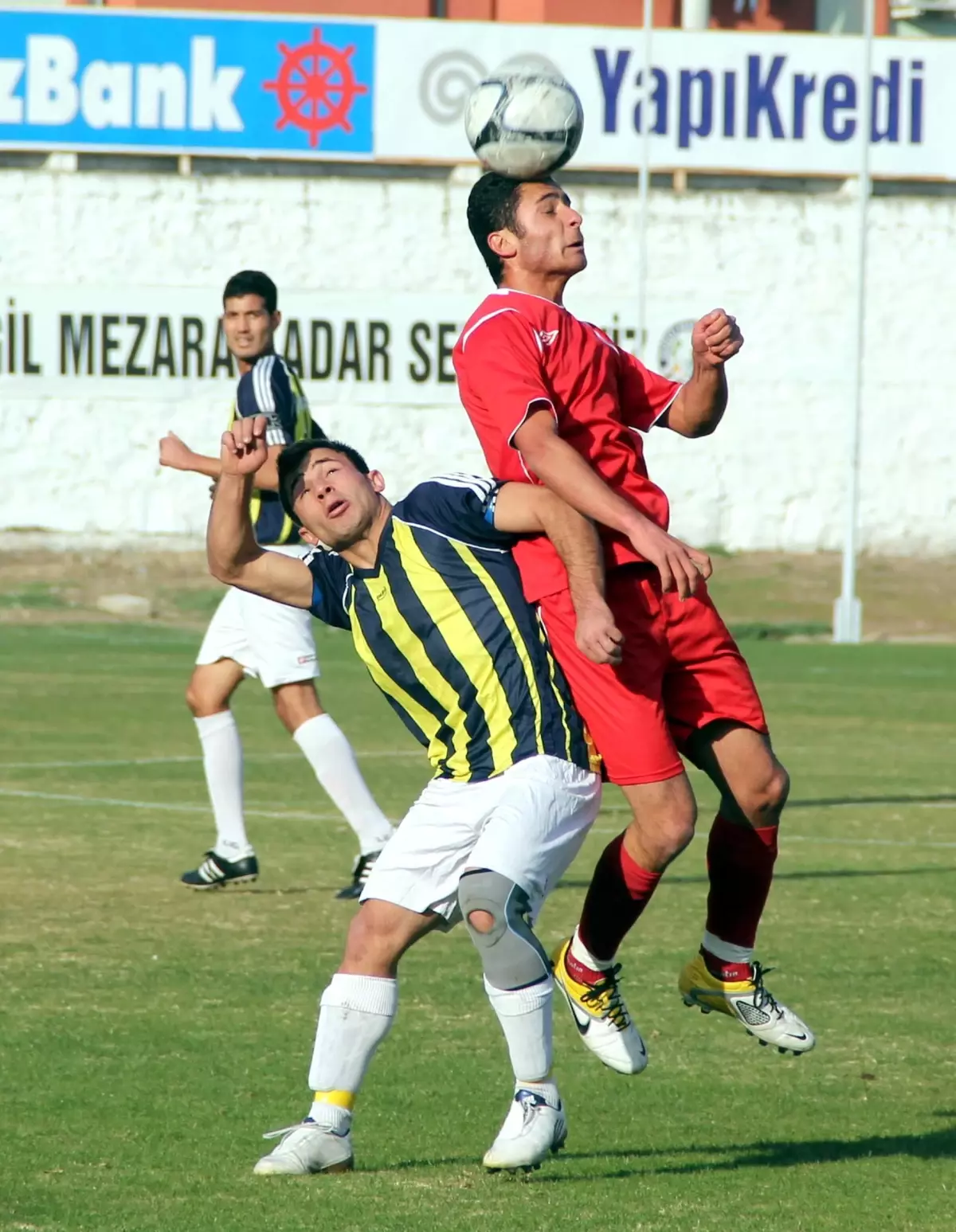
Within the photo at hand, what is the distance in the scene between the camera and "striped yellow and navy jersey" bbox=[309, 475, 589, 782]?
5.27m

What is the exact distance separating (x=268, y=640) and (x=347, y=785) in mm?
685

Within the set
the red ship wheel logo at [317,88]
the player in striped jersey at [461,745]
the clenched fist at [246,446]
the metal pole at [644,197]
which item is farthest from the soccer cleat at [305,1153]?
the red ship wheel logo at [317,88]

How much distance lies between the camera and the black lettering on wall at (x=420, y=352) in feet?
103

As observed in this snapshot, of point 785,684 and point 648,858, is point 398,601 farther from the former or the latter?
point 785,684

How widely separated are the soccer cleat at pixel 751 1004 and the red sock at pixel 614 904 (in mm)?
249

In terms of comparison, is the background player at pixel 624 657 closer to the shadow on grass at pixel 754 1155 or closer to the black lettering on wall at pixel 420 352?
the shadow on grass at pixel 754 1155

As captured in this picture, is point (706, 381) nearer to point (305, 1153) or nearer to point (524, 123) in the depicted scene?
point (524, 123)

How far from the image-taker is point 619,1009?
5.69m

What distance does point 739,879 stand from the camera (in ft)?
19.6

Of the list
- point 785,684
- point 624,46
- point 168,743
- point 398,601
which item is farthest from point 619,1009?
point 624,46

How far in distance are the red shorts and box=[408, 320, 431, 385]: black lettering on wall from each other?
84.2 feet

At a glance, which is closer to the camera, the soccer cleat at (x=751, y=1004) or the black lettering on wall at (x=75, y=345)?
the soccer cleat at (x=751, y=1004)

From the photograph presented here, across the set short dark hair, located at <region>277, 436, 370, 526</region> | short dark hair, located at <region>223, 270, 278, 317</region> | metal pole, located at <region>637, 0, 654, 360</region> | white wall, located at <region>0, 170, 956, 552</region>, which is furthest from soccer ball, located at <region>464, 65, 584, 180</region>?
white wall, located at <region>0, 170, 956, 552</region>

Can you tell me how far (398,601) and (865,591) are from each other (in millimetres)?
25867
